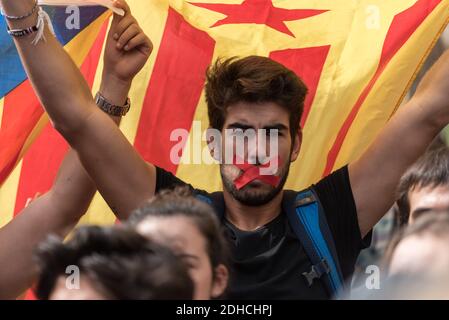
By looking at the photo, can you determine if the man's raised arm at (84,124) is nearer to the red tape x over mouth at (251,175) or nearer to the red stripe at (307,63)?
the red tape x over mouth at (251,175)

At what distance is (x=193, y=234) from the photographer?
2182 mm

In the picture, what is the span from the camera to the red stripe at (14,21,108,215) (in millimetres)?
3588

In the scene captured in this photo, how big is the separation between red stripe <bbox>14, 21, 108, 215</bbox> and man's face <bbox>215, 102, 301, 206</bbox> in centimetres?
71

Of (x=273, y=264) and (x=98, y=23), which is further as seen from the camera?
(x=98, y=23)

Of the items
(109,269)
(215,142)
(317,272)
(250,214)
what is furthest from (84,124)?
(109,269)

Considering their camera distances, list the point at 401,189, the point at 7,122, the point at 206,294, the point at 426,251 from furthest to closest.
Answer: the point at 7,122, the point at 401,189, the point at 206,294, the point at 426,251

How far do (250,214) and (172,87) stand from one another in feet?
2.54

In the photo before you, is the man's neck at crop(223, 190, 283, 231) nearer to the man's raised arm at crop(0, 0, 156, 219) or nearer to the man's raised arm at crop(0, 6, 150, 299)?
the man's raised arm at crop(0, 0, 156, 219)

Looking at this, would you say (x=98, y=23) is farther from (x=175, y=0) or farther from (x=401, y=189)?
(x=401, y=189)

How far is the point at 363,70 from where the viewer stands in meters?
3.56

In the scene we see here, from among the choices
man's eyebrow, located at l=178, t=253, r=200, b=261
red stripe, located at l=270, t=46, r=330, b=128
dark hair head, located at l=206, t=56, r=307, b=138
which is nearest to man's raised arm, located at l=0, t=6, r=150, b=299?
dark hair head, located at l=206, t=56, r=307, b=138

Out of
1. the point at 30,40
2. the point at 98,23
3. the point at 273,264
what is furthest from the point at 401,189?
the point at 98,23

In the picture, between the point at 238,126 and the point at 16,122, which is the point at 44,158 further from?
the point at 238,126
